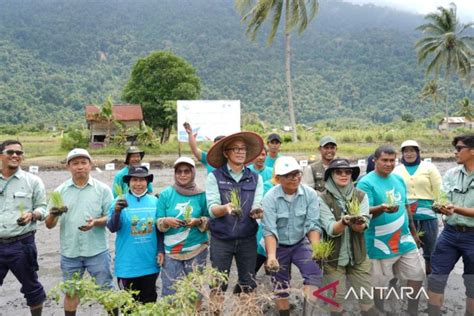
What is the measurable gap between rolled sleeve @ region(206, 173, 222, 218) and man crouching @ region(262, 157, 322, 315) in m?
0.44

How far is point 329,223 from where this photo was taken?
355 centimetres

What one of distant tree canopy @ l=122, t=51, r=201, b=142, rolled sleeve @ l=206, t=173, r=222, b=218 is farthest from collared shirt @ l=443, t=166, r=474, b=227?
distant tree canopy @ l=122, t=51, r=201, b=142

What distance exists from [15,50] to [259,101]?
6975cm

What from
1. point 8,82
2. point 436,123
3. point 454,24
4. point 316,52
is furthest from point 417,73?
point 8,82

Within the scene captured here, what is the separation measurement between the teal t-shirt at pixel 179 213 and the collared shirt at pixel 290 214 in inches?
25.9

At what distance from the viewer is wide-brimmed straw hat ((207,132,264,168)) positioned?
3.95 metres

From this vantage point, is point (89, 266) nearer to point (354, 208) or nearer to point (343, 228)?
point (343, 228)

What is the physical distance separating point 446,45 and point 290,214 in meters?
41.4

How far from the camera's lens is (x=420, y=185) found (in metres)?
4.88

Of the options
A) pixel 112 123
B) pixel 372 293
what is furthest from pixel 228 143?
pixel 112 123

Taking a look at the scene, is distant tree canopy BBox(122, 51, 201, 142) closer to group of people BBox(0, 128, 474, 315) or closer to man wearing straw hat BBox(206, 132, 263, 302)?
group of people BBox(0, 128, 474, 315)

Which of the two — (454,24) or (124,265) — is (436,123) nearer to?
(454,24)

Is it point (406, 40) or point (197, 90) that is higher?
point (406, 40)

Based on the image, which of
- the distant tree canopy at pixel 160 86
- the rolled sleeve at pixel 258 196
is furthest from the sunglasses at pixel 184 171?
the distant tree canopy at pixel 160 86
